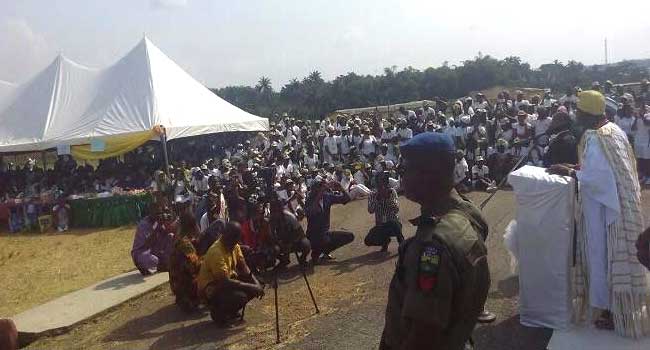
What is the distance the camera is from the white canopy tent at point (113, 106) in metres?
16.2

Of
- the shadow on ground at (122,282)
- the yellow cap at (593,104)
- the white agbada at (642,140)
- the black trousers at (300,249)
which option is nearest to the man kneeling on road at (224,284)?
the black trousers at (300,249)

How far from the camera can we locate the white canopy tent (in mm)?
16188

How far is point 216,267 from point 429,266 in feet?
14.6

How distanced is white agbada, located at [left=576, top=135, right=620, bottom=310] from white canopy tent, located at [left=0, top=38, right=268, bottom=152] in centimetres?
1296

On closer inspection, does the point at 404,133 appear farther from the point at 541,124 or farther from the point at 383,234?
the point at 383,234

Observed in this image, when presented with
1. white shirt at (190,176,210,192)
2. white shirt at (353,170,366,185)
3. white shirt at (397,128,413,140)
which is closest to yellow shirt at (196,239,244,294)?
white shirt at (353,170,366,185)

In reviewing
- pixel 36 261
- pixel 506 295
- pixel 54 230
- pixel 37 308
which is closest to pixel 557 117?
pixel 506 295

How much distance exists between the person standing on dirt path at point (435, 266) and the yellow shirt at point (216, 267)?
4056mm

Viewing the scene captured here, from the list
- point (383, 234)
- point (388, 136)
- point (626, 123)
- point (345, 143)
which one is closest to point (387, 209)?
point (383, 234)

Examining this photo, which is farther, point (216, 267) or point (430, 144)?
point (216, 267)

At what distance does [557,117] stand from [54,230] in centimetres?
1262

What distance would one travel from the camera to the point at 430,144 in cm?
212

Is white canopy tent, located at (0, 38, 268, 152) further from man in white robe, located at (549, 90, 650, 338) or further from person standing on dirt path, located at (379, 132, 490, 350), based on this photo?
person standing on dirt path, located at (379, 132, 490, 350)

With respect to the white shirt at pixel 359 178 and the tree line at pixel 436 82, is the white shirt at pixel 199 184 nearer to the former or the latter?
the white shirt at pixel 359 178
